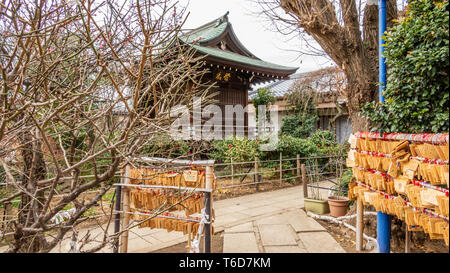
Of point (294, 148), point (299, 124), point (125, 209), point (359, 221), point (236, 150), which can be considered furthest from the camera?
point (299, 124)

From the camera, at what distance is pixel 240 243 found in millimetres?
3475

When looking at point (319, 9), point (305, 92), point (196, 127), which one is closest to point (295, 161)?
point (196, 127)

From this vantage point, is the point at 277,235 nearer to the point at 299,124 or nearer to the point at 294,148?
the point at 294,148

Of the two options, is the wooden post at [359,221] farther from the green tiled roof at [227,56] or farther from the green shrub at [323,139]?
the green shrub at [323,139]

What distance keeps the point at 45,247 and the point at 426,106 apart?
288 centimetres

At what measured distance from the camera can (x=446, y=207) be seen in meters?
1.46

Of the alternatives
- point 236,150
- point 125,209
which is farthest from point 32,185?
point 236,150

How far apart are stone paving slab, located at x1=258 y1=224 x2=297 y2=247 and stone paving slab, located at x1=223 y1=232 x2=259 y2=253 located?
15 cm

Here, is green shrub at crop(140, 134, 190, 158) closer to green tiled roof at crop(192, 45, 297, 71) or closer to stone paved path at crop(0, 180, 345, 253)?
stone paved path at crop(0, 180, 345, 253)

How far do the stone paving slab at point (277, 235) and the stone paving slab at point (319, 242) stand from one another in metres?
0.15

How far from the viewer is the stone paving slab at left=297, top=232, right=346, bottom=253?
313 centimetres

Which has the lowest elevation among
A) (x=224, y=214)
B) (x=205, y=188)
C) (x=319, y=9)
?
(x=224, y=214)

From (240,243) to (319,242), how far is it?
1023mm

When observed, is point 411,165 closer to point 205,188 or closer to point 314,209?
point 205,188
